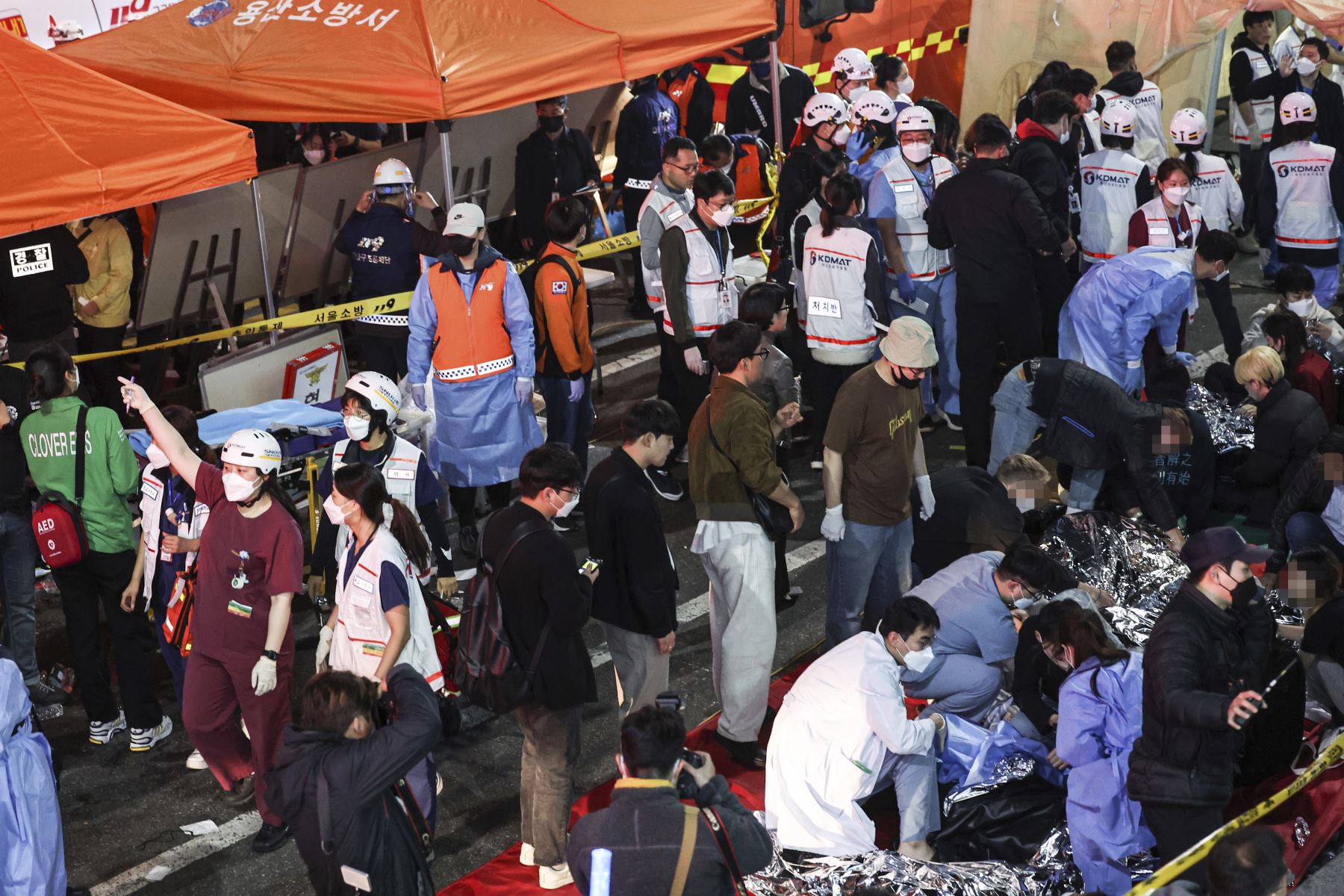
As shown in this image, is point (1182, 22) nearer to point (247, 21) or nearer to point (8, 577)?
point (247, 21)

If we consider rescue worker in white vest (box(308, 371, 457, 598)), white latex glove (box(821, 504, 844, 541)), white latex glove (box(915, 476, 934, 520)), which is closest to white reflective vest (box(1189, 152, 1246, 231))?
white latex glove (box(915, 476, 934, 520))

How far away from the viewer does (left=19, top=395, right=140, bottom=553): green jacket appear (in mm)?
6926

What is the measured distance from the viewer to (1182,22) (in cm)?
1360

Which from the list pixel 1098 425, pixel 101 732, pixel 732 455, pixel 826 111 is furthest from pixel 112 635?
pixel 826 111

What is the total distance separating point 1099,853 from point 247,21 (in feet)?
25.7

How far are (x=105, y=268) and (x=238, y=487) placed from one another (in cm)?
451

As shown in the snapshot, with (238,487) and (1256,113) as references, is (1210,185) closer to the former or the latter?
(1256,113)

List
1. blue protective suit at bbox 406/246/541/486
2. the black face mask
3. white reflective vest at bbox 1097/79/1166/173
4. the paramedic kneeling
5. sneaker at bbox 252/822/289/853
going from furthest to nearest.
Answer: white reflective vest at bbox 1097/79/1166/173, blue protective suit at bbox 406/246/541/486, the black face mask, sneaker at bbox 252/822/289/853, the paramedic kneeling

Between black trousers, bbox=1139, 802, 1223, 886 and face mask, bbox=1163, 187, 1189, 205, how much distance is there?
5.39 meters

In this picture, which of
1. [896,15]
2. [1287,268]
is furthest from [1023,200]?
[896,15]

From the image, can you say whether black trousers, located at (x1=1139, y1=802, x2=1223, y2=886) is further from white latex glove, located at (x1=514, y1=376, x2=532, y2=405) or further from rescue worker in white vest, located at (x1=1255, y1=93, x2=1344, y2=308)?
rescue worker in white vest, located at (x1=1255, y1=93, x2=1344, y2=308)

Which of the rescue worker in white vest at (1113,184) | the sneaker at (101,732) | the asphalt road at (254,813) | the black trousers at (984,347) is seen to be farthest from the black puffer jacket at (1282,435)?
the sneaker at (101,732)

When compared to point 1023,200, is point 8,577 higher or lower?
lower

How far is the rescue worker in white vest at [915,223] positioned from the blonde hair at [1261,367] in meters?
1.90
